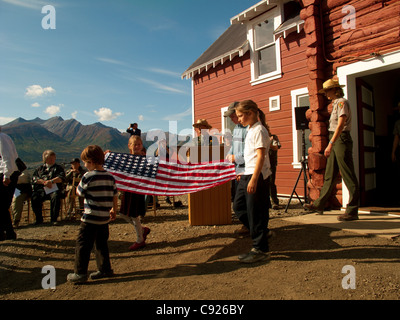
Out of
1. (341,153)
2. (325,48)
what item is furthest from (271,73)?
(341,153)

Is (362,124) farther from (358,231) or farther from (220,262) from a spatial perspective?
(220,262)

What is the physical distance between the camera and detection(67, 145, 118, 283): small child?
3211mm

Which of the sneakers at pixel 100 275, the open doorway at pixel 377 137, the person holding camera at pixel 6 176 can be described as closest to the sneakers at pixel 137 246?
the sneakers at pixel 100 275

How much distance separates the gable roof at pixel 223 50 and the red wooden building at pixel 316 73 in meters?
0.07

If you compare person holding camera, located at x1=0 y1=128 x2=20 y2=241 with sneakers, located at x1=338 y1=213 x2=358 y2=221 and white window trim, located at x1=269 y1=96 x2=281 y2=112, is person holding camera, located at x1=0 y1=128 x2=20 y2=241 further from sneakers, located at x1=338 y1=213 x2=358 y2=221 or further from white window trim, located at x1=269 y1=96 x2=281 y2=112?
white window trim, located at x1=269 y1=96 x2=281 y2=112

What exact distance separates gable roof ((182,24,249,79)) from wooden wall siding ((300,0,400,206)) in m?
4.16

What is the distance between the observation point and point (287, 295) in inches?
103

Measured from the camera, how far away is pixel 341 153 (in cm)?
503

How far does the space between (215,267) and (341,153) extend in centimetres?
319

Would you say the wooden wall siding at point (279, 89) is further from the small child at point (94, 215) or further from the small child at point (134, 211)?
the small child at point (94, 215)

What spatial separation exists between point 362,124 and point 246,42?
18.7ft

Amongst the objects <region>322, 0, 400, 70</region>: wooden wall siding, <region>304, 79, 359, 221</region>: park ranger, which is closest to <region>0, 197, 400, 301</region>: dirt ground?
<region>304, 79, 359, 221</region>: park ranger

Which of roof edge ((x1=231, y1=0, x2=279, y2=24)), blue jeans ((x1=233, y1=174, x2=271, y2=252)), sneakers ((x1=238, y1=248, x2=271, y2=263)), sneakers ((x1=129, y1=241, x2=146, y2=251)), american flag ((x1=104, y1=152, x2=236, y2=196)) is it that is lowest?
sneakers ((x1=129, y1=241, x2=146, y2=251))

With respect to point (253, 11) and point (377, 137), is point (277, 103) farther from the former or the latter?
point (253, 11)
